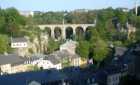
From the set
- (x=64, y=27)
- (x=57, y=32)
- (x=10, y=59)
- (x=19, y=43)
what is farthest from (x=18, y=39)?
(x=57, y=32)

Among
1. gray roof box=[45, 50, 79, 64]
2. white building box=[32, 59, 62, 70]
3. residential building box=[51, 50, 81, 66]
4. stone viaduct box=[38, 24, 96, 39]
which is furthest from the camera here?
stone viaduct box=[38, 24, 96, 39]

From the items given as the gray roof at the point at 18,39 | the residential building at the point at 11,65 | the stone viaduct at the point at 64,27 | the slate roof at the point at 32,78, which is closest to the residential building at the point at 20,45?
the gray roof at the point at 18,39

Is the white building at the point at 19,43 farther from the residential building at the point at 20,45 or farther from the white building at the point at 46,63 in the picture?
the white building at the point at 46,63

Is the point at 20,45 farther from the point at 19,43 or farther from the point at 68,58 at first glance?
the point at 68,58

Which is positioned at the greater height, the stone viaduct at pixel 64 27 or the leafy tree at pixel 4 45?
the leafy tree at pixel 4 45

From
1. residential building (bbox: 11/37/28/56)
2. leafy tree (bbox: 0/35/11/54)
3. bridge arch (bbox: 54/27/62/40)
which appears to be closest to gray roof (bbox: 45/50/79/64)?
leafy tree (bbox: 0/35/11/54)

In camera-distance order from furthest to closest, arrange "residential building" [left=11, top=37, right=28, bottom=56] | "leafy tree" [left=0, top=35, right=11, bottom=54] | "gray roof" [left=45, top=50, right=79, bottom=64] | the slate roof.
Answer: "residential building" [left=11, top=37, right=28, bottom=56], "leafy tree" [left=0, top=35, right=11, bottom=54], "gray roof" [left=45, top=50, right=79, bottom=64], the slate roof

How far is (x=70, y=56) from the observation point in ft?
74.0

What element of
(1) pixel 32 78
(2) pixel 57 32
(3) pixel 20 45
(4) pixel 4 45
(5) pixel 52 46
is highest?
(1) pixel 32 78

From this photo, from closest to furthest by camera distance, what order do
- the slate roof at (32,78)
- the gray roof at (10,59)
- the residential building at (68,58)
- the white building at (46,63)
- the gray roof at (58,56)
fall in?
the slate roof at (32,78), the gray roof at (10,59), the white building at (46,63), the gray roof at (58,56), the residential building at (68,58)

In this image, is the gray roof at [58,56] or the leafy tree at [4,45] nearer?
the gray roof at [58,56]

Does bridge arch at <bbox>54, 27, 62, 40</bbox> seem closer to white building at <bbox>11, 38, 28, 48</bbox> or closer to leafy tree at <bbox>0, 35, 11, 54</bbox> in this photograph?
white building at <bbox>11, 38, 28, 48</bbox>

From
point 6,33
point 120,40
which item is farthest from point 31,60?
point 120,40

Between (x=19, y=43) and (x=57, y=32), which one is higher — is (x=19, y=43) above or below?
above
